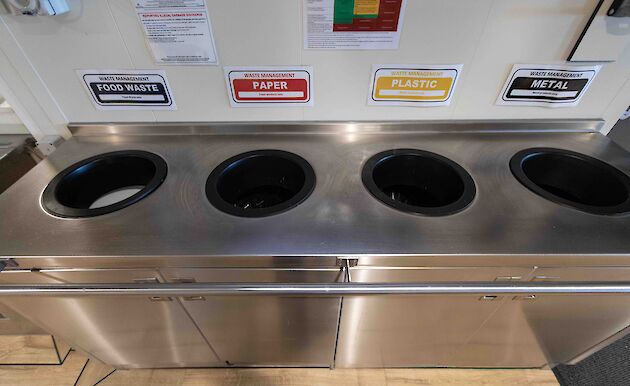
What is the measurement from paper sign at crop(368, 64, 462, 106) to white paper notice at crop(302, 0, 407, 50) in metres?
0.09

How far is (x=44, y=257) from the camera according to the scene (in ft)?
2.11

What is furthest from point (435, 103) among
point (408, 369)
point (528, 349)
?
point (408, 369)

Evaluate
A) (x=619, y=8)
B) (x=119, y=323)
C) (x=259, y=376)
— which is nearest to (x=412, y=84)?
(x=619, y=8)

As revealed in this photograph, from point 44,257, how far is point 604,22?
1.63 meters

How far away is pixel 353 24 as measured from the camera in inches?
32.2

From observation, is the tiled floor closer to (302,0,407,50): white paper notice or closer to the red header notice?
the red header notice

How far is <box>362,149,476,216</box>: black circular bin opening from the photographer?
86cm

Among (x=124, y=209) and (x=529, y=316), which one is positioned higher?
(x=124, y=209)

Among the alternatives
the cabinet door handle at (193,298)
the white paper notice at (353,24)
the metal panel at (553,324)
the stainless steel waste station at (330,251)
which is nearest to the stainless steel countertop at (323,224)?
the stainless steel waste station at (330,251)

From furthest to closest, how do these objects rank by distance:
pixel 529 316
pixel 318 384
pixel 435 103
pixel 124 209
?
pixel 318 384 < pixel 435 103 < pixel 529 316 < pixel 124 209

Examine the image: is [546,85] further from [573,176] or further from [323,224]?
[323,224]

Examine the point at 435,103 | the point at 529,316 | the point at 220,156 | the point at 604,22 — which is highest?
the point at 604,22

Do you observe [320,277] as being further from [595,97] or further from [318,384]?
[595,97]

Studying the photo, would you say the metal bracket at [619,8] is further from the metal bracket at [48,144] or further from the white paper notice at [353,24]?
the metal bracket at [48,144]
